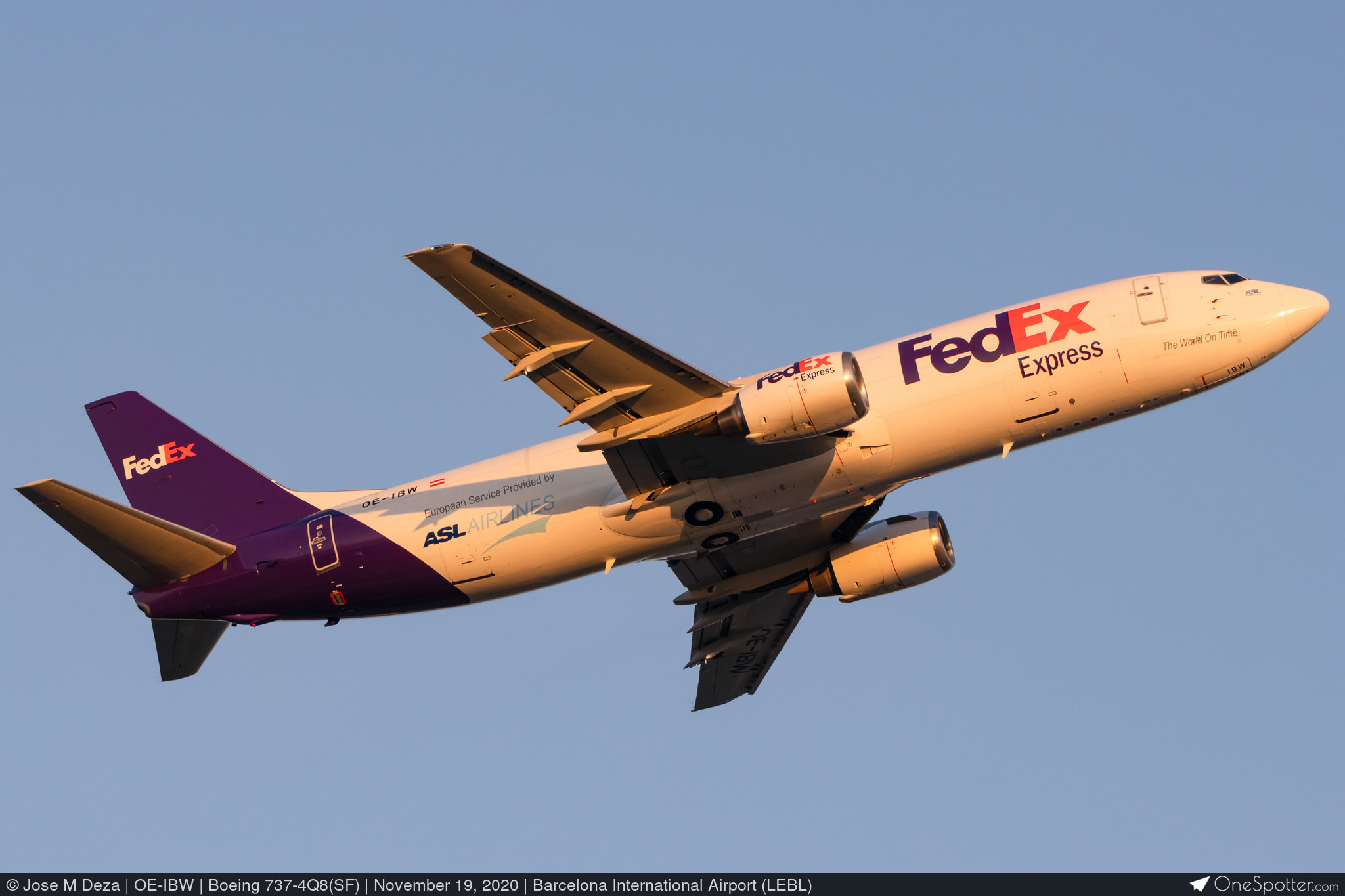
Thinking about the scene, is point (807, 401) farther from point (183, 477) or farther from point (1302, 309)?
point (183, 477)

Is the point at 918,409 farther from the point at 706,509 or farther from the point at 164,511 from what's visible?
Answer: the point at 164,511

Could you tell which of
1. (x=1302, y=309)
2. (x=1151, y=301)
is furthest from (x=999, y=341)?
(x=1302, y=309)

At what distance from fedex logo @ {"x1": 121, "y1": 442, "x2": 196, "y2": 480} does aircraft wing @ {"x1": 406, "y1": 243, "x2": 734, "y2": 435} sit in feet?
47.1

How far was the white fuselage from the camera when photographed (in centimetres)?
3189

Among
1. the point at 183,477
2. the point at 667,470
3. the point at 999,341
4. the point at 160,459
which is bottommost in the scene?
the point at 667,470

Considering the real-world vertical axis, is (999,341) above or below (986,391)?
above

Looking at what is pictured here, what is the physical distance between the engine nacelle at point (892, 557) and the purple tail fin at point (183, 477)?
15691mm

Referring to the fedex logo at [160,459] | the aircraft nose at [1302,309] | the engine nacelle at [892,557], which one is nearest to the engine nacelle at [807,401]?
the engine nacelle at [892,557]

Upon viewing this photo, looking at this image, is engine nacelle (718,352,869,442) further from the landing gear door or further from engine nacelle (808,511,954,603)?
engine nacelle (808,511,954,603)

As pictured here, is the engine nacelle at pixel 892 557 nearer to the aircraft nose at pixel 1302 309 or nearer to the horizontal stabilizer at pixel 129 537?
the aircraft nose at pixel 1302 309

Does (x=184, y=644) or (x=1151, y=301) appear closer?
(x=1151, y=301)

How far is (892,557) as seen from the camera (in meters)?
38.2

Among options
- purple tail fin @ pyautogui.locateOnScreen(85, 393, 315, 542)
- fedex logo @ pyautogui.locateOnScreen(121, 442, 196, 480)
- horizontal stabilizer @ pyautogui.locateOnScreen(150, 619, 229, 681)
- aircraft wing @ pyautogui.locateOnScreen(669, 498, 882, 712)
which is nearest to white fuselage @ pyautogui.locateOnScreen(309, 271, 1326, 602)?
aircraft wing @ pyautogui.locateOnScreen(669, 498, 882, 712)

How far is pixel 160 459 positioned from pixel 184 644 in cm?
583
